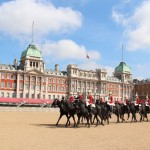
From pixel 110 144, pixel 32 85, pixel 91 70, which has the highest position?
pixel 91 70

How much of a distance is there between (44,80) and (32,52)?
10876 mm

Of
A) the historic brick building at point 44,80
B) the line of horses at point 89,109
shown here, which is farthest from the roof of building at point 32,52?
the line of horses at point 89,109

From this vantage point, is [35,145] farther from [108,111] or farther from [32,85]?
[32,85]

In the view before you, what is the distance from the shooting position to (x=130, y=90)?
12112 centimetres

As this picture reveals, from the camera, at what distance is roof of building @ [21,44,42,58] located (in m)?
93.7

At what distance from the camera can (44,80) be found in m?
95.8

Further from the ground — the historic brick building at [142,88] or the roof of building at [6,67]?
the roof of building at [6,67]

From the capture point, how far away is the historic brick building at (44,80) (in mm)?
88938

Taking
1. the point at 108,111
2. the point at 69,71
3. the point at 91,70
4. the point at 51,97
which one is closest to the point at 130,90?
the point at 91,70

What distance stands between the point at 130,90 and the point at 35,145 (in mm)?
113126

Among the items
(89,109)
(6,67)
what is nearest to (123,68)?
(6,67)

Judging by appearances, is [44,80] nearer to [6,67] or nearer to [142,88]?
[6,67]

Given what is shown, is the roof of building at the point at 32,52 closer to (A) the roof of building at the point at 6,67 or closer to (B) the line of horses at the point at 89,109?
(A) the roof of building at the point at 6,67

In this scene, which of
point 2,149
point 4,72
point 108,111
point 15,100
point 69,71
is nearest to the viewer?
point 2,149
